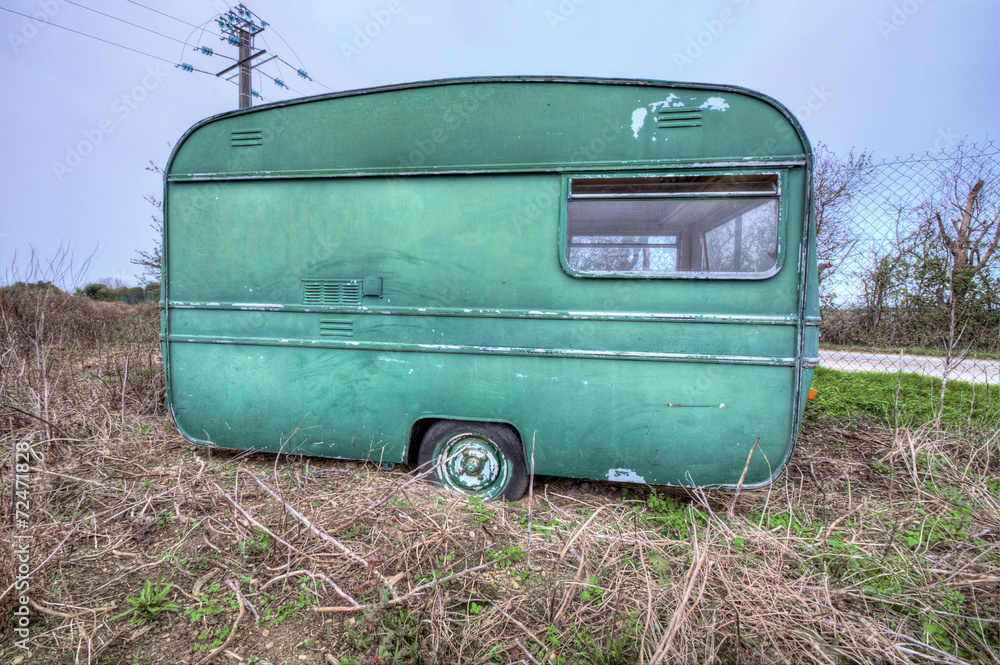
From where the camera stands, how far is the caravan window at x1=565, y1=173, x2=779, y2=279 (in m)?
2.64

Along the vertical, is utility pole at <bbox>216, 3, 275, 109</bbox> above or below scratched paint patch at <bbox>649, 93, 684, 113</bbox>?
above

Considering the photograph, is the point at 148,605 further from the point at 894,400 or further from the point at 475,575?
the point at 894,400

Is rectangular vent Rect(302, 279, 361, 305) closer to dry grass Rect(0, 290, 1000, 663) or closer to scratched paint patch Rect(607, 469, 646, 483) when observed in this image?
dry grass Rect(0, 290, 1000, 663)

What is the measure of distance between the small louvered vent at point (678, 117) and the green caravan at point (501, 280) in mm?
13

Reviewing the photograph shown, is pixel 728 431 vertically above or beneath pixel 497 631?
above

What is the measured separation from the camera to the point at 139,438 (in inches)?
146

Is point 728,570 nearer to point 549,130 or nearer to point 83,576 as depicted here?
point 549,130

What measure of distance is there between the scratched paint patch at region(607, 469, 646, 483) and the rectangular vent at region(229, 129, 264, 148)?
357 cm

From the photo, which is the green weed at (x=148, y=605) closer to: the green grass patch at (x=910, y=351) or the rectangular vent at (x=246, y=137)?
the rectangular vent at (x=246, y=137)

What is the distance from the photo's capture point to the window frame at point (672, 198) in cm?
260

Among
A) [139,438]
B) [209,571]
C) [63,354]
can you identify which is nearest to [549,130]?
[209,571]

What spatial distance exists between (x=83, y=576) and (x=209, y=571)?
64 centimetres
